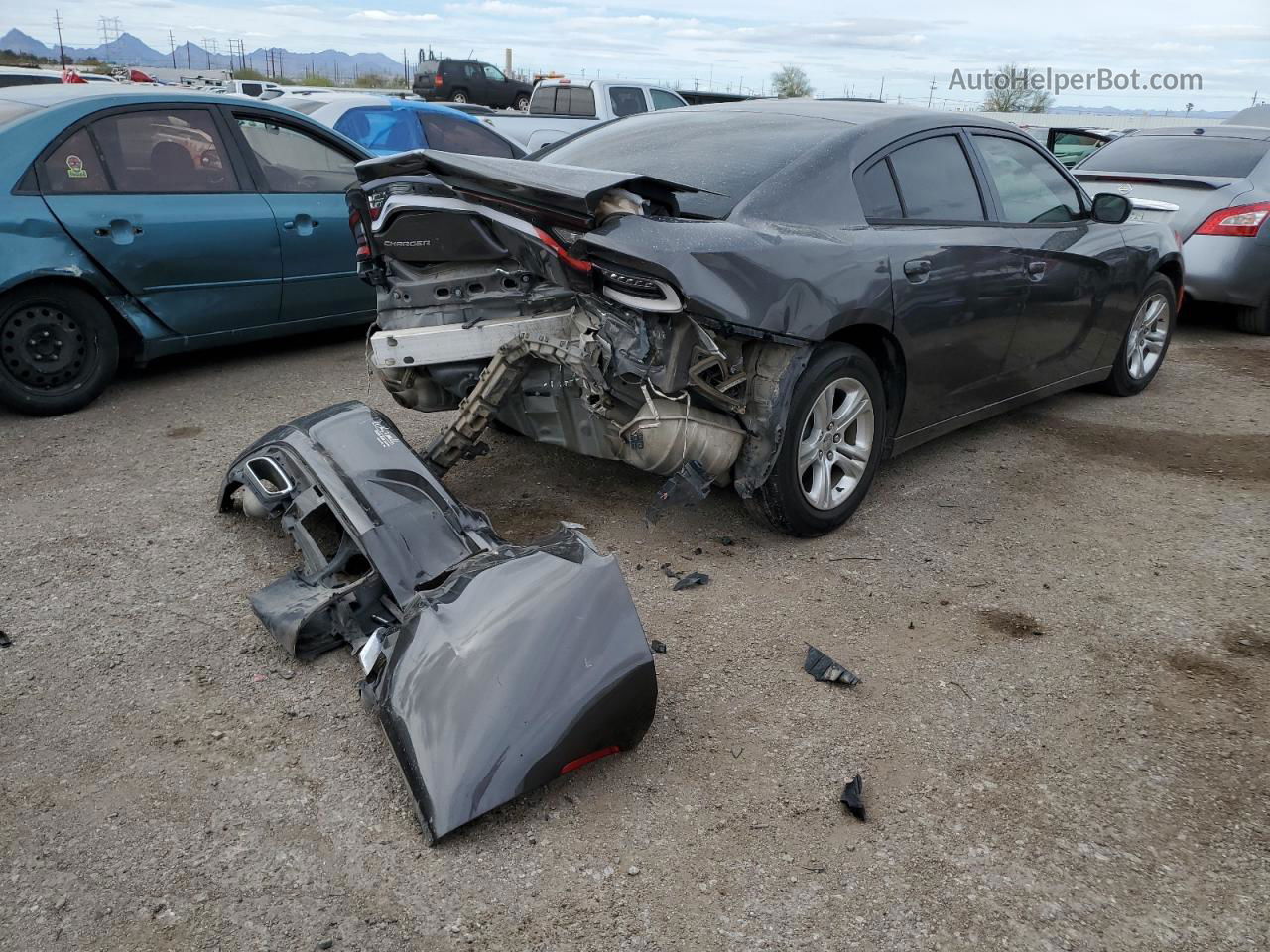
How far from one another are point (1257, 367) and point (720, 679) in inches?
228

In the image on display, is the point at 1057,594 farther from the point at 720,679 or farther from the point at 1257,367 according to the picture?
the point at 1257,367

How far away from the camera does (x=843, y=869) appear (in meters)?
2.24

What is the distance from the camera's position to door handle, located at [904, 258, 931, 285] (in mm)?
3818

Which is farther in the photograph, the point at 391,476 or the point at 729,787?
the point at 391,476

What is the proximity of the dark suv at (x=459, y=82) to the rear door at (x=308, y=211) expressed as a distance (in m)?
21.3

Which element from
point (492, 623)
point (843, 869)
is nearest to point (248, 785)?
point (492, 623)

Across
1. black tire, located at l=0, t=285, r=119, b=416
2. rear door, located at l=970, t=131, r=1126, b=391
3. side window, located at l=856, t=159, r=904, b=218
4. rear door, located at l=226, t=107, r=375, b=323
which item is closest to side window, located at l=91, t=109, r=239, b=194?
rear door, located at l=226, t=107, r=375, b=323

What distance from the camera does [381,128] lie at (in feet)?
29.3

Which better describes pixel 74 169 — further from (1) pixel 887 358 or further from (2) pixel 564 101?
(2) pixel 564 101

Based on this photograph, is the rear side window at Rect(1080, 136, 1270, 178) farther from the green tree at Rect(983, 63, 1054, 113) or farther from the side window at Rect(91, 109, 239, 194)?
the green tree at Rect(983, 63, 1054, 113)

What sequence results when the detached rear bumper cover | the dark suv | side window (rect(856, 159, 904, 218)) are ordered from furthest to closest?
the dark suv → side window (rect(856, 159, 904, 218)) → the detached rear bumper cover

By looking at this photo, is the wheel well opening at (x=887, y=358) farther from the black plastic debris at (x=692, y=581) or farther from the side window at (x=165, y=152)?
the side window at (x=165, y=152)

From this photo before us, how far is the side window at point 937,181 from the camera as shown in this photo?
402 centimetres

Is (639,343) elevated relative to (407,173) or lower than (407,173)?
lower
